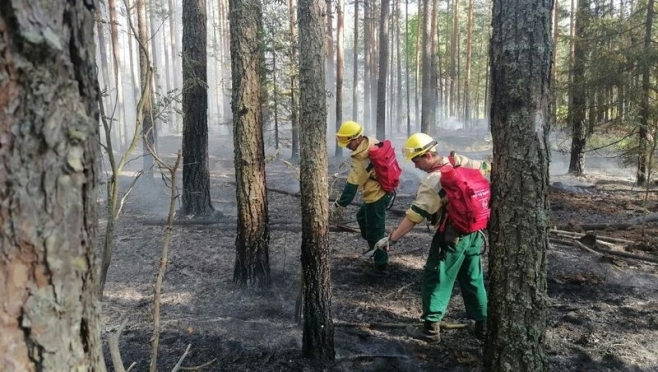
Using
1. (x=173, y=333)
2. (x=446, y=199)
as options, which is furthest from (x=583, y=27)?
(x=173, y=333)

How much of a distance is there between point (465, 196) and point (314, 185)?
1410mm

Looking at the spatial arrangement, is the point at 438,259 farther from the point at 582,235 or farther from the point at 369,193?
the point at 582,235

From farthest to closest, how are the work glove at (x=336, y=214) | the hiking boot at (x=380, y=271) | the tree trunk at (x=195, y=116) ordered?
the work glove at (x=336, y=214)
the tree trunk at (x=195, y=116)
the hiking boot at (x=380, y=271)

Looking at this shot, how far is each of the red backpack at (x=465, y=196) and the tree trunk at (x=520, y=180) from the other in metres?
1.15

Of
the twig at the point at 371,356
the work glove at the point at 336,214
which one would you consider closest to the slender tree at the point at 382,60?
the work glove at the point at 336,214

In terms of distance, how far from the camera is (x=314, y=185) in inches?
149

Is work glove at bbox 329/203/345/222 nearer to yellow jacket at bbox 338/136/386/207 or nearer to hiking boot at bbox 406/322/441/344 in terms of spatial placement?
yellow jacket at bbox 338/136/386/207

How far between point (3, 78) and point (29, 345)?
580mm

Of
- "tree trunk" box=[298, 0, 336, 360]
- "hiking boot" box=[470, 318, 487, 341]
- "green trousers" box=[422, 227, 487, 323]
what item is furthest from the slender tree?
→ "tree trunk" box=[298, 0, 336, 360]

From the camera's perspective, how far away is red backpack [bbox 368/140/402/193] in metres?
6.05

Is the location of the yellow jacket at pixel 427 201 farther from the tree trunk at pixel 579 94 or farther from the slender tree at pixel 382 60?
the slender tree at pixel 382 60

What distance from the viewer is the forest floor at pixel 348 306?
13.2 feet

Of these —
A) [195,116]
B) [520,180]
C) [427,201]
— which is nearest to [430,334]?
[427,201]

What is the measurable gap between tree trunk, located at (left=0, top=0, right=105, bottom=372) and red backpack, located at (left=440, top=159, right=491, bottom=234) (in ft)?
11.3
